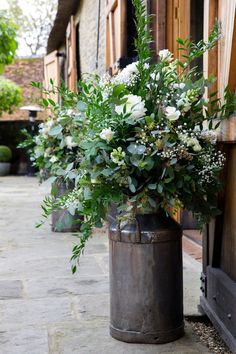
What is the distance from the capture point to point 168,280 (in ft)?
8.79

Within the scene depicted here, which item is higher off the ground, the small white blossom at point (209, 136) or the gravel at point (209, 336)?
the small white blossom at point (209, 136)

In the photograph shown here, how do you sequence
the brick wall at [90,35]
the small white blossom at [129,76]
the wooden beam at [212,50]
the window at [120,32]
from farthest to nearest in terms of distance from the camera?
the brick wall at [90,35], the window at [120,32], the wooden beam at [212,50], the small white blossom at [129,76]

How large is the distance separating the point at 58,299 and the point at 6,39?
19.5 feet

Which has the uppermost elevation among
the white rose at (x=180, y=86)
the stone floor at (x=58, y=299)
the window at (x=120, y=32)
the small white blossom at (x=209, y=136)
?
the window at (x=120, y=32)

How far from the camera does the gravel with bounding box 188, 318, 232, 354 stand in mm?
2699

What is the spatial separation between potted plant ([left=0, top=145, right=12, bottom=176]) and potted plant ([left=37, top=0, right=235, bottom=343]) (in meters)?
15.0

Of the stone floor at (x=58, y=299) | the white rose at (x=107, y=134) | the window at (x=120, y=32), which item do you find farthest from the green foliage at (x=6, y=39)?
the white rose at (x=107, y=134)

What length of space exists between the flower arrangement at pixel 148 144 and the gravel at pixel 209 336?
606 millimetres

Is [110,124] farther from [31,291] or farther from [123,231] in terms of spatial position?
[31,291]

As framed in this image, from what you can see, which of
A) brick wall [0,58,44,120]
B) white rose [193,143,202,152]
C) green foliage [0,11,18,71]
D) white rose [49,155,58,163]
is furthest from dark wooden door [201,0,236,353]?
brick wall [0,58,44,120]

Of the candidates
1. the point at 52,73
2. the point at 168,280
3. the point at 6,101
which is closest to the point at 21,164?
the point at 6,101

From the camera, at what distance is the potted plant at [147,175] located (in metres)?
2.51

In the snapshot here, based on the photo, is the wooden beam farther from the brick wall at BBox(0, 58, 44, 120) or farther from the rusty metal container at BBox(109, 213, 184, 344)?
the brick wall at BBox(0, 58, 44, 120)

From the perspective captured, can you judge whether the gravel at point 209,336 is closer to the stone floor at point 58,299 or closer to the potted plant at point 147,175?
the stone floor at point 58,299
